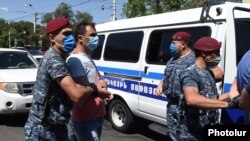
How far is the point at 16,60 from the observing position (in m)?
9.20

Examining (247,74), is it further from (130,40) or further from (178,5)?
(178,5)

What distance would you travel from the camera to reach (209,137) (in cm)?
284

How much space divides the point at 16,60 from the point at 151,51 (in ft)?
12.7

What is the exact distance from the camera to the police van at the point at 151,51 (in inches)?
201

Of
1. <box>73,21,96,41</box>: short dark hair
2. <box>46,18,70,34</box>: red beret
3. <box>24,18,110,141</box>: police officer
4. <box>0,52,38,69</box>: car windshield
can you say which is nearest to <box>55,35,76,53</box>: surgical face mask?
<box>24,18,110,141</box>: police officer

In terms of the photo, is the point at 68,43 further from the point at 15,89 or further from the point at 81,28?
the point at 15,89

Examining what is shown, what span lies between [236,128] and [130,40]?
4.64 m

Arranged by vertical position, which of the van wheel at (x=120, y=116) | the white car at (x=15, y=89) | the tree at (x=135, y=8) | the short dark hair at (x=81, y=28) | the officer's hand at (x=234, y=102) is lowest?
the van wheel at (x=120, y=116)

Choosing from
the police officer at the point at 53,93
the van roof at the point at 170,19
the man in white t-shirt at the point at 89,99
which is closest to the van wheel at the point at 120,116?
the van roof at the point at 170,19

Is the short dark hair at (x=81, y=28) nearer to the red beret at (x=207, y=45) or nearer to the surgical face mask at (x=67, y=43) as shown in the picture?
the surgical face mask at (x=67, y=43)

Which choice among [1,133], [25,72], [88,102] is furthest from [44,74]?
[25,72]

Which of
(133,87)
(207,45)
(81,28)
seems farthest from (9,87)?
(207,45)

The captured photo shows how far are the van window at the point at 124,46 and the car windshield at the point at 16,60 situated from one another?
218cm

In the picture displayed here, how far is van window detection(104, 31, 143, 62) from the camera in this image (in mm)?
7016
